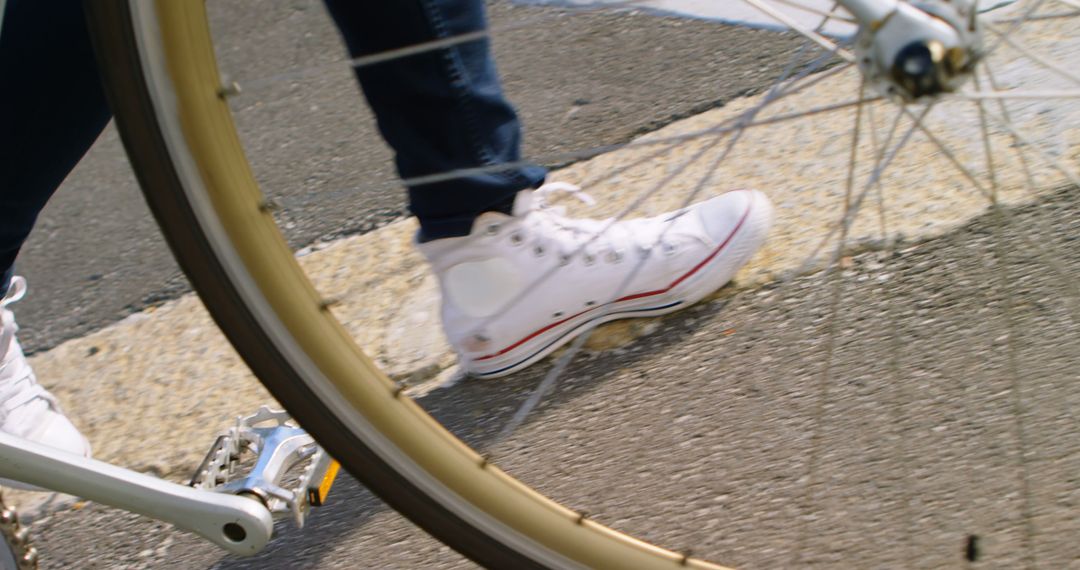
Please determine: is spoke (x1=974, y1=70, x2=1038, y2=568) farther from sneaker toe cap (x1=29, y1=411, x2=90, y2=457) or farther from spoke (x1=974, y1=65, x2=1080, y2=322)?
sneaker toe cap (x1=29, y1=411, x2=90, y2=457)

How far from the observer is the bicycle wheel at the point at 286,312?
1.05 m

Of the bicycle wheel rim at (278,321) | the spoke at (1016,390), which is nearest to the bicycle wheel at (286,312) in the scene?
the bicycle wheel rim at (278,321)

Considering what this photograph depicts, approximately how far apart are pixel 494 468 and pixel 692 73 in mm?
1544

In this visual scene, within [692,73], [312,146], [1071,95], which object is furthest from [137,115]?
[312,146]

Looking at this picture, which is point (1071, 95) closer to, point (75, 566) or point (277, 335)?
point (277, 335)

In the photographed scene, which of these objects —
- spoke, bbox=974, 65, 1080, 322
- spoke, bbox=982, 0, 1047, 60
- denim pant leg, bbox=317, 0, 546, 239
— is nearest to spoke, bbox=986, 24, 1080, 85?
spoke, bbox=982, 0, 1047, 60

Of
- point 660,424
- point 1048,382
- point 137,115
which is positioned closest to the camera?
point 137,115

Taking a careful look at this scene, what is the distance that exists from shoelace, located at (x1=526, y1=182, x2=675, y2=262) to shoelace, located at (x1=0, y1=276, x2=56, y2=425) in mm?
758

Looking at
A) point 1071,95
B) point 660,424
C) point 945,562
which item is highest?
point 1071,95

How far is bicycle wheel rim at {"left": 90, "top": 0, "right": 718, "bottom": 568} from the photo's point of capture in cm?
105

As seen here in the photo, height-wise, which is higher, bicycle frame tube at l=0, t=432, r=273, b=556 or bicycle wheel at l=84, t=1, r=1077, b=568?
bicycle wheel at l=84, t=1, r=1077, b=568

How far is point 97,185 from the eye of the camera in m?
3.10

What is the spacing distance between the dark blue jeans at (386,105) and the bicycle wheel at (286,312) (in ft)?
1.18

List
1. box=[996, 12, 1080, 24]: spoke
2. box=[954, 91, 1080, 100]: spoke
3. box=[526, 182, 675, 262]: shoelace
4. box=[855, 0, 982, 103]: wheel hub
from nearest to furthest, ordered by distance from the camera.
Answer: box=[855, 0, 982, 103]: wheel hub, box=[954, 91, 1080, 100]: spoke, box=[996, 12, 1080, 24]: spoke, box=[526, 182, 675, 262]: shoelace
